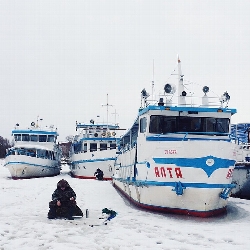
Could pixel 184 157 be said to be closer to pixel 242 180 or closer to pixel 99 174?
pixel 242 180

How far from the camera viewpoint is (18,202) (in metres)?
14.1

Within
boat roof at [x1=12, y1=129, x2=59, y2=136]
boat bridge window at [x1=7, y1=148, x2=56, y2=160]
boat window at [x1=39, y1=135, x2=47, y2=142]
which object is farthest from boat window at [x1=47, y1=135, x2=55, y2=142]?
boat bridge window at [x1=7, y1=148, x2=56, y2=160]

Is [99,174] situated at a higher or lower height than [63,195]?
lower

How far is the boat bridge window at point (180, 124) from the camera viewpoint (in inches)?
504

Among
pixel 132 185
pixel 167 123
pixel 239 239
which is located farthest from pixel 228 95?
Answer: pixel 239 239

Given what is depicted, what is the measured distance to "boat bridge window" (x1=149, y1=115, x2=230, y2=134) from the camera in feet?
42.0

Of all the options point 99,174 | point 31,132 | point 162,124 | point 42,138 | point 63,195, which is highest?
point 31,132

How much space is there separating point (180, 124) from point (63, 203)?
16.6ft

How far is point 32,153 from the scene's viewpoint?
115 ft

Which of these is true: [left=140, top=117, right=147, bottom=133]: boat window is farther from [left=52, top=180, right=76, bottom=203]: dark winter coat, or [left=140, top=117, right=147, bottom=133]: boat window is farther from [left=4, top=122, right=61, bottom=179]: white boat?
[left=4, top=122, right=61, bottom=179]: white boat

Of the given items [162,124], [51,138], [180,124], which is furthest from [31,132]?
[180,124]

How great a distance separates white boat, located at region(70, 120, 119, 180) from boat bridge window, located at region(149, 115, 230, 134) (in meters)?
17.3

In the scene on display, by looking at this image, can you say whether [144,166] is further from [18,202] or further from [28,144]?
[28,144]

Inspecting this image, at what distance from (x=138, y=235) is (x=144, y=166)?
14.3 feet
